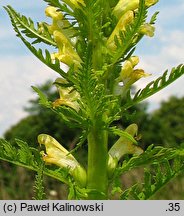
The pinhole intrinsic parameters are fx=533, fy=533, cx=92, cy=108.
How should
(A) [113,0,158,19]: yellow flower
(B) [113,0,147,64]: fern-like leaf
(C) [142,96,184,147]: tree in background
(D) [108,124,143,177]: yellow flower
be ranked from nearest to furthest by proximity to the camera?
(B) [113,0,147,64]: fern-like leaf < (A) [113,0,158,19]: yellow flower < (D) [108,124,143,177]: yellow flower < (C) [142,96,184,147]: tree in background

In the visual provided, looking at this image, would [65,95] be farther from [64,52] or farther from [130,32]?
[130,32]

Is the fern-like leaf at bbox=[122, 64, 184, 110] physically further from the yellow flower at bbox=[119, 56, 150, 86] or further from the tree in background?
the tree in background

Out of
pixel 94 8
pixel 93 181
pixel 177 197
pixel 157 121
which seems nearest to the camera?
pixel 94 8

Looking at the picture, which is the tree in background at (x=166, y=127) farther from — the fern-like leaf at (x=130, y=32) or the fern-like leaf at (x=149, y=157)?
the fern-like leaf at (x=130, y=32)

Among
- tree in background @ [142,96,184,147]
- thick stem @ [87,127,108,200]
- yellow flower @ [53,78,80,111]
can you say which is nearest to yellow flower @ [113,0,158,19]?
yellow flower @ [53,78,80,111]

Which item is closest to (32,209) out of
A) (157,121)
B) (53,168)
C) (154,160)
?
(53,168)

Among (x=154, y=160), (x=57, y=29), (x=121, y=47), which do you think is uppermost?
(x=57, y=29)

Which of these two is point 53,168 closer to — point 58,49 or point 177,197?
point 58,49
